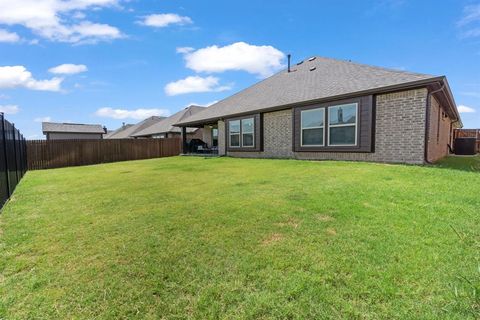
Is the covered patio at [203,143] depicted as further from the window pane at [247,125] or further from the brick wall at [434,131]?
the brick wall at [434,131]

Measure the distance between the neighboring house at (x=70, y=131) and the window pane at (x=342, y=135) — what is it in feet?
123

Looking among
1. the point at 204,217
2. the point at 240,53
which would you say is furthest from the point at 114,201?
the point at 240,53

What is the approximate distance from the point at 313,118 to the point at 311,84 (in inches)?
99.9

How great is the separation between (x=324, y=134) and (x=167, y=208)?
8.20m

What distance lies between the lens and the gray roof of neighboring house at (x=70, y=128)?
3978 cm

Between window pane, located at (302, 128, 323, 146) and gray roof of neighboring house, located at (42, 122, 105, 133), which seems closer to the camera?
window pane, located at (302, 128, 323, 146)

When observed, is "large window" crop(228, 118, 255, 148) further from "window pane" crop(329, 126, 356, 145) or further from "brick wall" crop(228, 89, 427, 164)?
"brick wall" crop(228, 89, 427, 164)

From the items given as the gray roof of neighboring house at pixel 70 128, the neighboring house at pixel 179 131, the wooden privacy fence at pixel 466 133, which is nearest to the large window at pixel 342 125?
the neighboring house at pixel 179 131

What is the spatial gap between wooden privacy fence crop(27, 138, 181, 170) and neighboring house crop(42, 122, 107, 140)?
2166 centimetres

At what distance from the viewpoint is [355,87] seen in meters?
9.95

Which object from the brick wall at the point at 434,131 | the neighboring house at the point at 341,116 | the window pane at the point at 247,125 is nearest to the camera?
the neighboring house at the point at 341,116

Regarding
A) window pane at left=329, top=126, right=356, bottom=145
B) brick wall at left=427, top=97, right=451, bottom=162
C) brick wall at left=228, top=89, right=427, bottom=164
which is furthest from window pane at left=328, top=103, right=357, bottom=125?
brick wall at left=427, top=97, right=451, bottom=162

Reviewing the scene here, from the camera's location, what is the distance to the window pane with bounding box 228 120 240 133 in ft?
51.5

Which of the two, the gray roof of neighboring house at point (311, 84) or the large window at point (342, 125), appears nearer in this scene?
the gray roof of neighboring house at point (311, 84)
